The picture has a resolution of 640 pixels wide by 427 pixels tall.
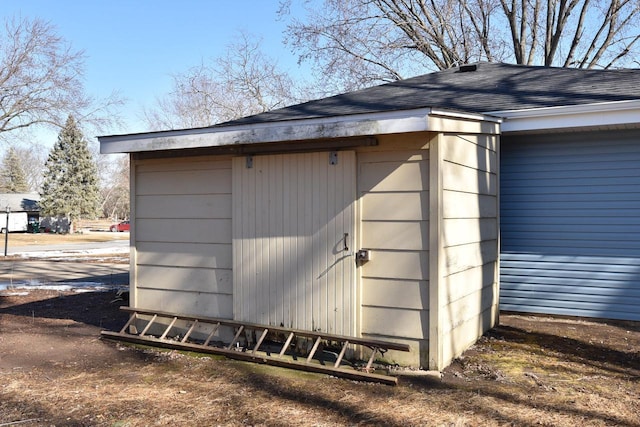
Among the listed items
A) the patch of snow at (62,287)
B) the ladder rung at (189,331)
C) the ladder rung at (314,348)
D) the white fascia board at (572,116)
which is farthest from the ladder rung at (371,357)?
the patch of snow at (62,287)

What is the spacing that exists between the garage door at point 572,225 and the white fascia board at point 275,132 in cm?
314

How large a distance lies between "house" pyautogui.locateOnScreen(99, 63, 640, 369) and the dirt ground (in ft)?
1.60

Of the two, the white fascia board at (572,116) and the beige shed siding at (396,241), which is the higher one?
the white fascia board at (572,116)

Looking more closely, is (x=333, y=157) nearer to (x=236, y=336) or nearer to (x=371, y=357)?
(x=371, y=357)

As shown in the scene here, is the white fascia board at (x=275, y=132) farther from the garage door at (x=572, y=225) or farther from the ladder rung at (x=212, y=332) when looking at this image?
the garage door at (x=572, y=225)

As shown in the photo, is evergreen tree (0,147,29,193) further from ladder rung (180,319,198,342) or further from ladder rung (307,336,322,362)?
ladder rung (307,336,322,362)

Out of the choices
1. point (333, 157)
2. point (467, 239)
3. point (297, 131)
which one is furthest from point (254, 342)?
point (467, 239)

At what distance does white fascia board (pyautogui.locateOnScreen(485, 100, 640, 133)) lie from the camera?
17.4ft

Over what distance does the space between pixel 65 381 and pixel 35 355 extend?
107 centimetres

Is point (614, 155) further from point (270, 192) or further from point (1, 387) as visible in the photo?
point (1, 387)

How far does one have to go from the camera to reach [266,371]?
4473 mm

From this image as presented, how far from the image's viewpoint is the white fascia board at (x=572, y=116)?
17.4ft

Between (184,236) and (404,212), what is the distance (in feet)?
7.83

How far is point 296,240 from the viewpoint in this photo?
485cm
